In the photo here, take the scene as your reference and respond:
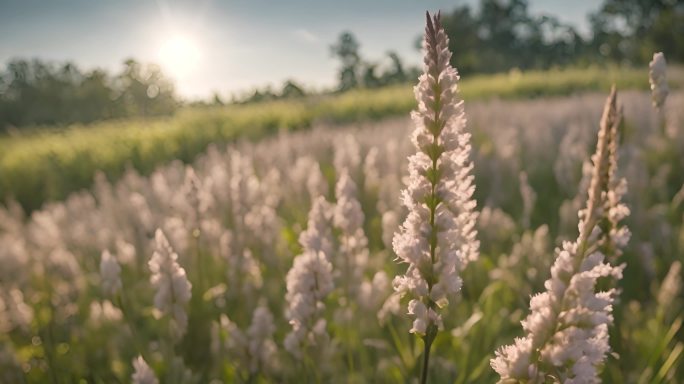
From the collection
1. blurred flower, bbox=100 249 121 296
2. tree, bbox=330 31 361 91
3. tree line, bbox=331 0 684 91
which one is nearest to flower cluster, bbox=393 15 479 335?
blurred flower, bbox=100 249 121 296

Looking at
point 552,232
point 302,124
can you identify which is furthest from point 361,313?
point 302,124

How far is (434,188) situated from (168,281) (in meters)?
1.06

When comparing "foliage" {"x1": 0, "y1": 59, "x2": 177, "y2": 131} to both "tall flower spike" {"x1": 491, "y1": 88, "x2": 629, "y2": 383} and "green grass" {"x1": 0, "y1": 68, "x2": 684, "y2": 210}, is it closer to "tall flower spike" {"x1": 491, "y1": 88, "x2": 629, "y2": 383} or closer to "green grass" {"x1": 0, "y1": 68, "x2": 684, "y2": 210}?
"green grass" {"x1": 0, "y1": 68, "x2": 684, "y2": 210}

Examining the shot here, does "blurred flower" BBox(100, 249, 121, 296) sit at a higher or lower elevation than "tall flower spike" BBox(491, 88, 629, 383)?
lower

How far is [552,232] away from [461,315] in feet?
7.96

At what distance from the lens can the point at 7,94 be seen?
230ft

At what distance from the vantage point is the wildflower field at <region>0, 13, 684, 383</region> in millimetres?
1124

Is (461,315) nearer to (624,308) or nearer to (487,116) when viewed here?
(624,308)

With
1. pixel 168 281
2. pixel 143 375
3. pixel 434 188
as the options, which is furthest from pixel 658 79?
pixel 143 375

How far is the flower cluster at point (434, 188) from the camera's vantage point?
3.68 feet

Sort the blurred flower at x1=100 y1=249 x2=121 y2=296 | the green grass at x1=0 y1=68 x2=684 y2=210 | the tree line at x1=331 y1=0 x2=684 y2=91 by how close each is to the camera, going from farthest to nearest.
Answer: the tree line at x1=331 y1=0 x2=684 y2=91 → the green grass at x1=0 y1=68 x2=684 y2=210 → the blurred flower at x1=100 y1=249 x2=121 y2=296

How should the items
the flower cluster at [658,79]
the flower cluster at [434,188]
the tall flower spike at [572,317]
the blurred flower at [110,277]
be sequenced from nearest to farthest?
the tall flower spike at [572,317] < the flower cluster at [434,188] < the flower cluster at [658,79] < the blurred flower at [110,277]

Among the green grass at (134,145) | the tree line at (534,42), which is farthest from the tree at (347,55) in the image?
the green grass at (134,145)

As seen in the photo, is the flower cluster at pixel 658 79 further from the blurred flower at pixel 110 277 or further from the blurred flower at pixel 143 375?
the blurred flower at pixel 110 277
